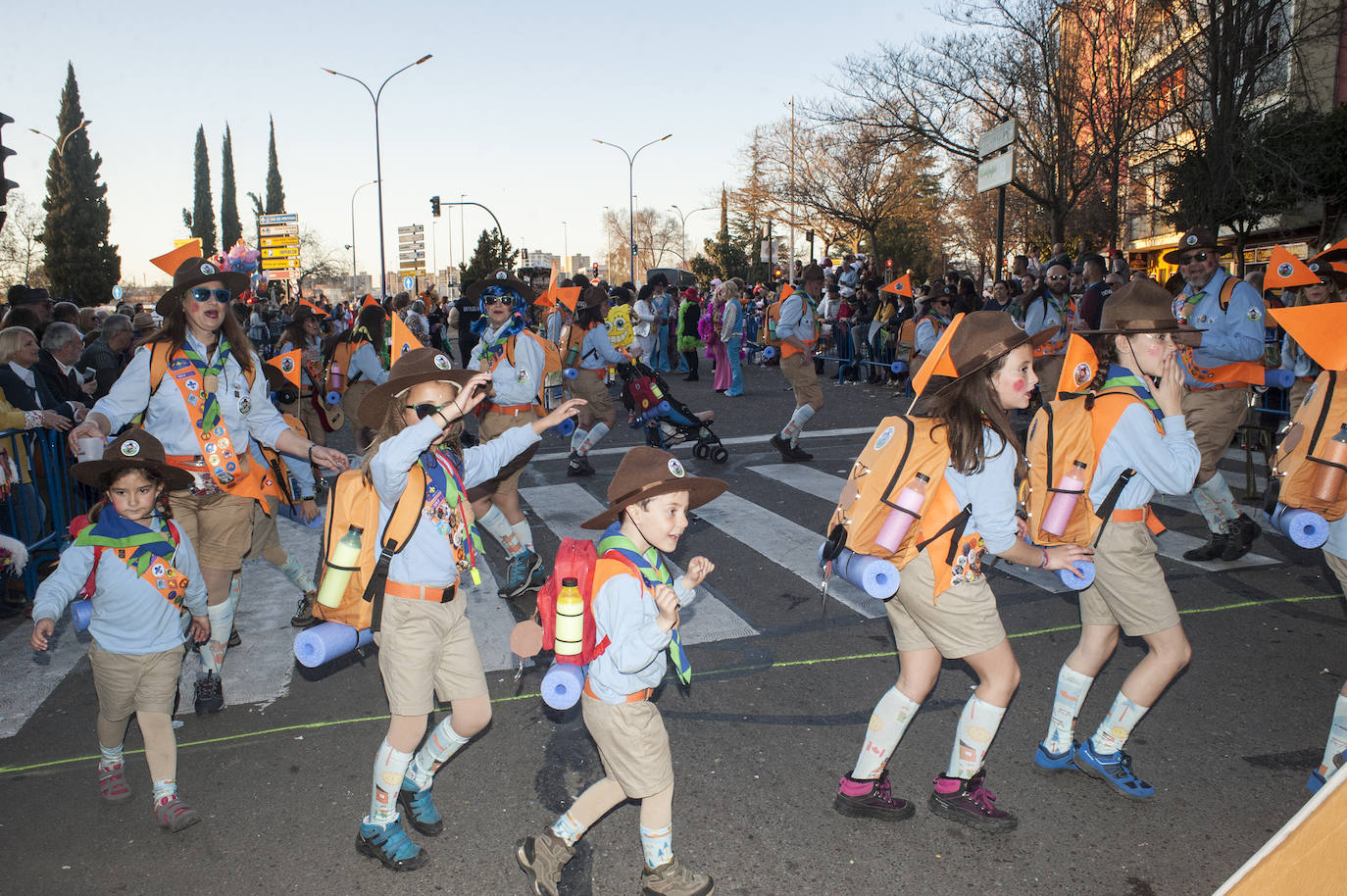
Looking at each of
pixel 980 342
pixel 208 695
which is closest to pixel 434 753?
pixel 208 695

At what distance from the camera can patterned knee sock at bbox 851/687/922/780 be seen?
341 cm

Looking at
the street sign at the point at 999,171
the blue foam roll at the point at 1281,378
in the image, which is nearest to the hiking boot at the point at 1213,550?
the blue foam roll at the point at 1281,378

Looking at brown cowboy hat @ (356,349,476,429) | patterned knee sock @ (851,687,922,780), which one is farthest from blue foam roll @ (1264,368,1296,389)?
brown cowboy hat @ (356,349,476,429)

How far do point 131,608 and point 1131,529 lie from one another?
143 inches

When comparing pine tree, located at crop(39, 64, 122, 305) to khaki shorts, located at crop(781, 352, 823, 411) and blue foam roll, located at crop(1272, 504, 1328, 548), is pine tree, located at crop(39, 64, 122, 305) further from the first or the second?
blue foam roll, located at crop(1272, 504, 1328, 548)

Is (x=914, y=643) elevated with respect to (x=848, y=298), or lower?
lower

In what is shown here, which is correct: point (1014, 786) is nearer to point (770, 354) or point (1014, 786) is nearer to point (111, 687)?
point (111, 687)

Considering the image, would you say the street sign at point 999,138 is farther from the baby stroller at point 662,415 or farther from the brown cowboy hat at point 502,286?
the brown cowboy hat at point 502,286

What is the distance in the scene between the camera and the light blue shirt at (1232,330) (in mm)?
6555

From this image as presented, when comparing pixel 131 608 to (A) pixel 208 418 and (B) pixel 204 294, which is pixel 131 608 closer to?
(A) pixel 208 418

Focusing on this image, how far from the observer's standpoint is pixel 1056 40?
1959 centimetres

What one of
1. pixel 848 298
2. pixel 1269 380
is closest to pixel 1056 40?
pixel 848 298

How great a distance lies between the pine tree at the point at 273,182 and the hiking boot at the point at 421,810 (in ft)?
312

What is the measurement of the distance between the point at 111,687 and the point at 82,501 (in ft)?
14.7
